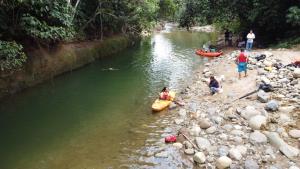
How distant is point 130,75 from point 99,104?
23.1ft

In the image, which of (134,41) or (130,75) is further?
(134,41)

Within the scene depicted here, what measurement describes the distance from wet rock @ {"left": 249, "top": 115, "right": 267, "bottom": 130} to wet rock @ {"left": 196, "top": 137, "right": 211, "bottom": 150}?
1.89m

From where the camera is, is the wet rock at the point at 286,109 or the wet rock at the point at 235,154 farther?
the wet rock at the point at 286,109

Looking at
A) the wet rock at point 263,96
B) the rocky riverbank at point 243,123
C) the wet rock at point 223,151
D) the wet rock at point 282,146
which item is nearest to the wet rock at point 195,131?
the rocky riverbank at point 243,123

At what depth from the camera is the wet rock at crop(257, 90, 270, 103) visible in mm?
14955

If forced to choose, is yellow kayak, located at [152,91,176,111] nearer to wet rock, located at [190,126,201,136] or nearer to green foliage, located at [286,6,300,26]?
wet rock, located at [190,126,201,136]

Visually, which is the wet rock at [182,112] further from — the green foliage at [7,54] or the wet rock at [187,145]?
the green foliage at [7,54]

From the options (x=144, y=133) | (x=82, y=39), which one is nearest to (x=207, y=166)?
(x=144, y=133)

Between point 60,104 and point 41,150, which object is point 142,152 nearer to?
point 41,150

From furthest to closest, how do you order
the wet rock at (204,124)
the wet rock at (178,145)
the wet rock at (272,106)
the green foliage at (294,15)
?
the green foliage at (294,15) → the wet rock at (272,106) → the wet rock at (204,124) → the wet rock at (178,145)

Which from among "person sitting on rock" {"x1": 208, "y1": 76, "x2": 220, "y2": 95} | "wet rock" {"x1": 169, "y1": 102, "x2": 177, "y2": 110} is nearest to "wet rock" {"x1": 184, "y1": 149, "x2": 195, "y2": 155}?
"wet rock" {"x1": 169, "y1": 102, "x2": 177, "y2": 110}

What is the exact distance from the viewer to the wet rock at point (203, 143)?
39.3ft

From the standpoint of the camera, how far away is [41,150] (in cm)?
1295

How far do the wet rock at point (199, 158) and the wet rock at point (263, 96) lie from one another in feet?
16.7
